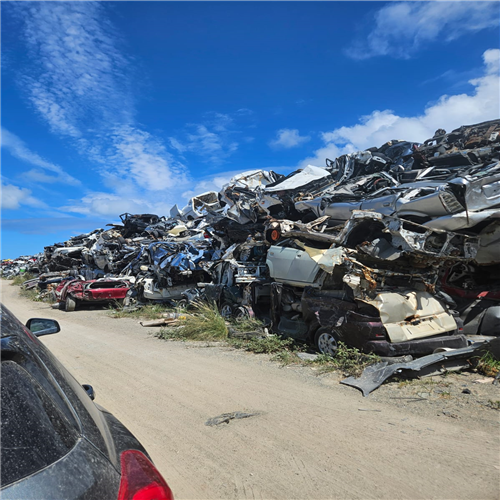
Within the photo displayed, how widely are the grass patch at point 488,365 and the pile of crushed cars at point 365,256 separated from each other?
0.37 m

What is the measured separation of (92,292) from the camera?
15.3m

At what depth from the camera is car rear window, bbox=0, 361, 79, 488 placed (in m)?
1.18

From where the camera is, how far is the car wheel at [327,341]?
21.7 feet

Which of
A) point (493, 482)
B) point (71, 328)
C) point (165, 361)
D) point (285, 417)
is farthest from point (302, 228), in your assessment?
point (71, 328)

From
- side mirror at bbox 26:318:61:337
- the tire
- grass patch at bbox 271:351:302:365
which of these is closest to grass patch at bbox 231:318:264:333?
the tire

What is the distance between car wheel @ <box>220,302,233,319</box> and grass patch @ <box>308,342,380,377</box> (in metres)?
4.27

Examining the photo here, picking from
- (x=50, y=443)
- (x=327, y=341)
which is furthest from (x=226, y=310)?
(x=50, y=443)

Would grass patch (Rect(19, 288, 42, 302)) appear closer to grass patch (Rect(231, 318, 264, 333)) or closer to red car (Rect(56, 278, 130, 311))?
red car (Rect(56, 278, 130, 311))

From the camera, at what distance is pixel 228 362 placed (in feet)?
22.2

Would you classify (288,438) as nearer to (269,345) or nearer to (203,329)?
(269,345)

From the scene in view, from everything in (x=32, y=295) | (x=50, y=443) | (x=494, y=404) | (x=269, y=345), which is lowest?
(x=494, y=404)

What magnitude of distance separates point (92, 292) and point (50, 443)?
597 inches

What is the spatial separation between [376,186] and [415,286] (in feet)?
16.0

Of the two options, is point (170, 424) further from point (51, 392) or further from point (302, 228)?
point (302, 228)
